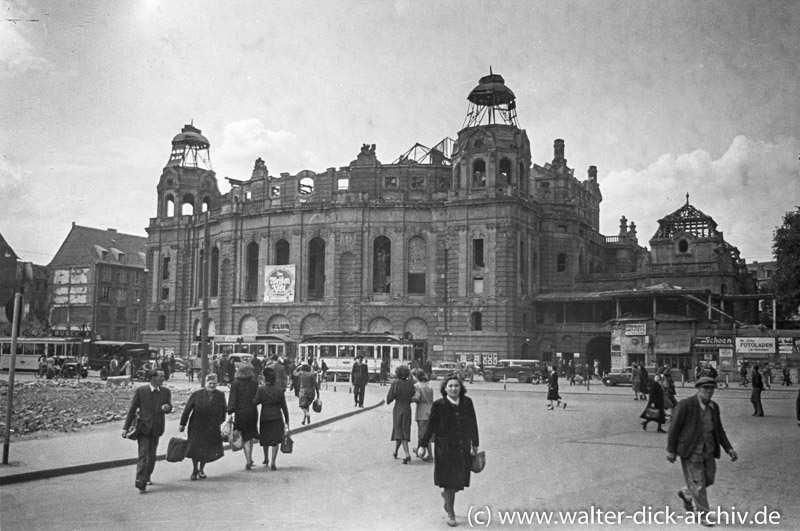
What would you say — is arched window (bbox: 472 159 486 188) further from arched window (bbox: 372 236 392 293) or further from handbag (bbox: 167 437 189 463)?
handbag (bbox: 167 437 189 463)

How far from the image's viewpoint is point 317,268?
62938 mm

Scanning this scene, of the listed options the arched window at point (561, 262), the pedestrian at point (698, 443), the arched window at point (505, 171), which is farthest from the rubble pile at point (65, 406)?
the arched window at point (561, 262)

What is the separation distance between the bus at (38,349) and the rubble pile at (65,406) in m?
16.2

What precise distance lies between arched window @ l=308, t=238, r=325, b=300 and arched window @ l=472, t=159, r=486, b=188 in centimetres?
1325

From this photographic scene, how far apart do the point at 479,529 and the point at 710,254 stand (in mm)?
54100

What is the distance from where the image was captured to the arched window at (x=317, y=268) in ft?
202

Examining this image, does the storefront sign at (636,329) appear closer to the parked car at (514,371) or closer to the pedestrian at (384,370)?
the parked car at (514,371)

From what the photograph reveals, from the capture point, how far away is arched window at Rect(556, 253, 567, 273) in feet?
201

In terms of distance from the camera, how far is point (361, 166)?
59906 millimetres

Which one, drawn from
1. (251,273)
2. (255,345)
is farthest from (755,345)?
(251,273)

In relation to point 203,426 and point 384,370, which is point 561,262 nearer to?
point 384,370

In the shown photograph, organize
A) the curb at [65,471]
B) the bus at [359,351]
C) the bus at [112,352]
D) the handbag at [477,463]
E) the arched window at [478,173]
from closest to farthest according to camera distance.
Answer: the handbag at [477,463]
the curb at [65,471]
the bus at [359,351]
the bus at [112,352]
the arched window at [478,173]

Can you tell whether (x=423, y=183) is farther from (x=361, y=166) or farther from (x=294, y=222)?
(x=294, y=222)

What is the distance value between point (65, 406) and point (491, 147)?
38206mm
